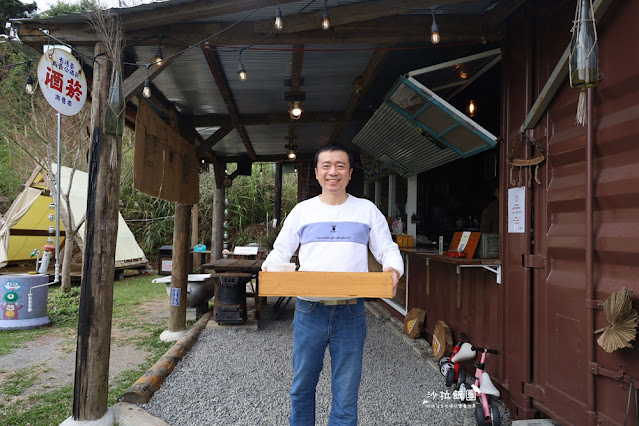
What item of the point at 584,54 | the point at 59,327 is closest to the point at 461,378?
the point at 584,54

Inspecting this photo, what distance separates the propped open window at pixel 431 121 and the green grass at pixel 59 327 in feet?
13.7

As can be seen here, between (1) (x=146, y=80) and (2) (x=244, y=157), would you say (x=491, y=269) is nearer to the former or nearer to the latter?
(1) (x=146, y=80)

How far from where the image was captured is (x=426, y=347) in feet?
16.7

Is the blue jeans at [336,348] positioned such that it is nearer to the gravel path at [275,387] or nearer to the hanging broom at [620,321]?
the gravel path at [275,387]

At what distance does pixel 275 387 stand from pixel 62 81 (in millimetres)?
3335

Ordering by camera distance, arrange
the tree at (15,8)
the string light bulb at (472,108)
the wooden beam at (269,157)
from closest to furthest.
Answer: the string light bulb at (472,108), the wooden beam at (269,157), the tree at (15,8)

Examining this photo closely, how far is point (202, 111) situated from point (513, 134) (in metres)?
4.67

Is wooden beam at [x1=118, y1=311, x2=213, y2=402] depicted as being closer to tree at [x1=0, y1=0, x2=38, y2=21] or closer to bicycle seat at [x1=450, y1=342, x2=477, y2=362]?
bicycle seat at [x1=450, y1=342, x2=477, y2=362]

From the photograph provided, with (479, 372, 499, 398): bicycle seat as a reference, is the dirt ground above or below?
below

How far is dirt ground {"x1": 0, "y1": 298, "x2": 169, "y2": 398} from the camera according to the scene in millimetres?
4573

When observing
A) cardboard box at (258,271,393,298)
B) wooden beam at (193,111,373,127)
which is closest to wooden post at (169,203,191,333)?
wooden beam at (193,111,373,127)

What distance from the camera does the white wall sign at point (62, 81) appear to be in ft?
10.7

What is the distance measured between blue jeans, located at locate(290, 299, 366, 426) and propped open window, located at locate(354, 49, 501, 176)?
229 cm

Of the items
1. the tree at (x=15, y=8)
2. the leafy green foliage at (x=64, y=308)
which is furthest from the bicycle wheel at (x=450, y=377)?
the tree at (x=15, y=8)
